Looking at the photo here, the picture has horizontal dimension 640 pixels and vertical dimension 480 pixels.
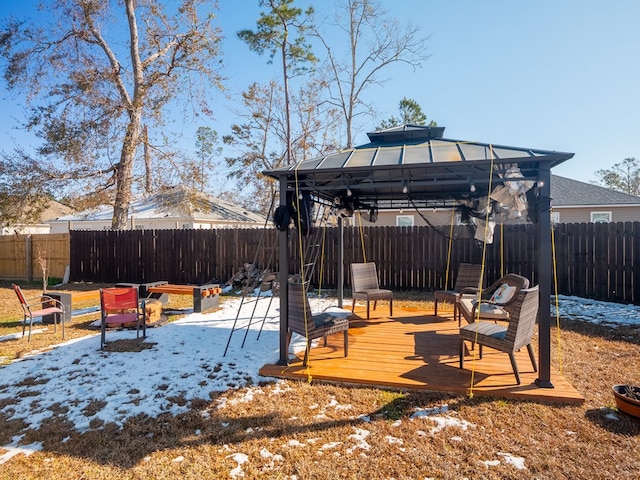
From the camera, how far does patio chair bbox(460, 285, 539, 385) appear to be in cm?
344

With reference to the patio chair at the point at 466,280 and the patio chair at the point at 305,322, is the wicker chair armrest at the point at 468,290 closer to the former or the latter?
the patio chair at the point at 466,280

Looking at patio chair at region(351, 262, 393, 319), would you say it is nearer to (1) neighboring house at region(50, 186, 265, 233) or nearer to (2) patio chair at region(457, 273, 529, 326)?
(2) patio chair at region(457, 273, 529, 326)

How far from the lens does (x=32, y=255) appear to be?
41.9 ft

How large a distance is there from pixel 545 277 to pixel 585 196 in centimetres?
1468

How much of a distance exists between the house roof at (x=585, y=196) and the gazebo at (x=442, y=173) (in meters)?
12.6

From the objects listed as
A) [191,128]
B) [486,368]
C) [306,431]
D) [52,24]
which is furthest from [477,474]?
[52,24]

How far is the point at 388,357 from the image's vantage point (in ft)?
14.0

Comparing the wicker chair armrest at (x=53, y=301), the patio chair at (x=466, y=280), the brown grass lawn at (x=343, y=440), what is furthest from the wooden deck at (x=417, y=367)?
the wicker chair armrest at (x=53, y=301)

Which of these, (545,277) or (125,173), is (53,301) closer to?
(545,277)

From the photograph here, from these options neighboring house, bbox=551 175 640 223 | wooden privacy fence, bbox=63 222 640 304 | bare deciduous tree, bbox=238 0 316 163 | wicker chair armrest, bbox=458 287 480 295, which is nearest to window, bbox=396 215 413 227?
neighboring house, bbox=551 175 640 223

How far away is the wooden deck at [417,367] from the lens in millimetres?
3412

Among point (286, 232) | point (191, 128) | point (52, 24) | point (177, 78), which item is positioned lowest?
point (286, 232)

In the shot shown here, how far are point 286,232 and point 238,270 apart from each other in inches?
269

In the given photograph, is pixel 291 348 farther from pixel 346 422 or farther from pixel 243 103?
pixel 243 103
